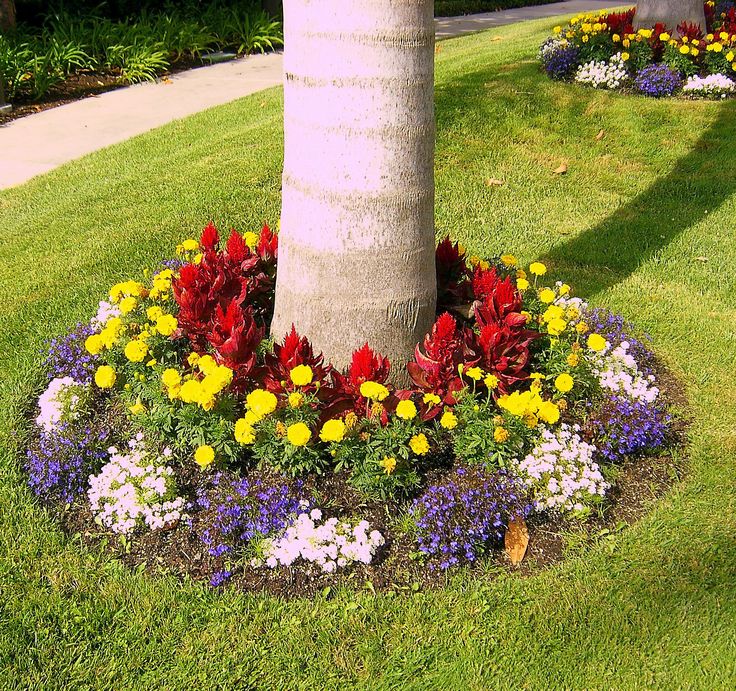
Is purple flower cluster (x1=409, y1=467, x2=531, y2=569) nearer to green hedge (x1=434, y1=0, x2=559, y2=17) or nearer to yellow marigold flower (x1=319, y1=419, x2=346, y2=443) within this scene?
yellow marigold flower (x1=319, y1=419, x2=346, y2=443)

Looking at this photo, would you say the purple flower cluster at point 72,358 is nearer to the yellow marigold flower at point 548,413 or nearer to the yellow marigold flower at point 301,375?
the yellow marigold flower at point 301,375

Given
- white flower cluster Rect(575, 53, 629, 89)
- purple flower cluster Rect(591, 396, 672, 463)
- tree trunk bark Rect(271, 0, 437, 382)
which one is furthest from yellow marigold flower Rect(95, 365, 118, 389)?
Result: white flower cluster Rect(575, 53, 629, 89)

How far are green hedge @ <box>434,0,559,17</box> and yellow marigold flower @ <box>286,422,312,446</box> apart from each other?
16.1 m

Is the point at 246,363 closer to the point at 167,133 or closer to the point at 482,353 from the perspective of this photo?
the point at 482,353

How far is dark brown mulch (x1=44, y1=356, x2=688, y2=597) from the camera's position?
2877mm

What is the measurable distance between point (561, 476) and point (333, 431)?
100 cm

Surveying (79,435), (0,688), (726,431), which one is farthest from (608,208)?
(0,688)

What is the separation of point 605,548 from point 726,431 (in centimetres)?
111

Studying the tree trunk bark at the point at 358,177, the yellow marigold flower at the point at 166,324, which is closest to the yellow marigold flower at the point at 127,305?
the yellow marigold flower at the point at 166,324

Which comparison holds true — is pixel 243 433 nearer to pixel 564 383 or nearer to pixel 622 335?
pixel 564 383

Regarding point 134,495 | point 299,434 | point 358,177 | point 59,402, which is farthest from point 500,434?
point 59,402

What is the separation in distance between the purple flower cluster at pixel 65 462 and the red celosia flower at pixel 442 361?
57.4 inches

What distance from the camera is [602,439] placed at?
3.41 m

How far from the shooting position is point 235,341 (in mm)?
3146
